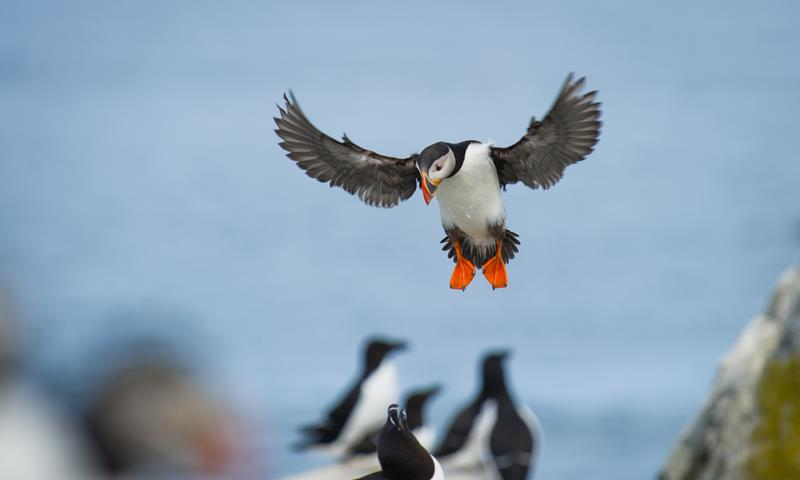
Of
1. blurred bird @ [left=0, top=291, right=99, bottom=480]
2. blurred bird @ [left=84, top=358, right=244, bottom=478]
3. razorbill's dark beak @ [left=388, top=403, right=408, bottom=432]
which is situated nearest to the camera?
blurred bird @ [left=84, top=358, right=244, bottom=478]

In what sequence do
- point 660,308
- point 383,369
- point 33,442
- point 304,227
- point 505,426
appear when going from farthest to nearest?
1. point 304,227
2. point 660,308
3. point 383,369
4. point 505,426
5. point 33,442

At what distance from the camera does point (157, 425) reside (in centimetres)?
321

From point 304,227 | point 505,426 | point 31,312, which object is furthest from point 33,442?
point 304,227

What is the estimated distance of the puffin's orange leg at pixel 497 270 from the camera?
421 cm

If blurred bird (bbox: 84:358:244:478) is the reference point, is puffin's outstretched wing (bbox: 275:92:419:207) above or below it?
above

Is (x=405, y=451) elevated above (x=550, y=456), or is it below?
below

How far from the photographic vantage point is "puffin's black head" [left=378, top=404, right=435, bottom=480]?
21.0 ft

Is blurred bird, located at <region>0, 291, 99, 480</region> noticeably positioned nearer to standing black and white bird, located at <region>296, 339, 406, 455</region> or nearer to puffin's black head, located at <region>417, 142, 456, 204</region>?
puffin's black head, located at <region>417, 142, 456, 204</region>

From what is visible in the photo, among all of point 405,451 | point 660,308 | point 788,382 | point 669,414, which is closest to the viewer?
point 405,451

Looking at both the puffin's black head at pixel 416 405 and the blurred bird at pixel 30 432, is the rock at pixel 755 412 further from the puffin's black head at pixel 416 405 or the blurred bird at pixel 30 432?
the puffin's black head at pixel 416 405

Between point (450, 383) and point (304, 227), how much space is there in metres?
27.5

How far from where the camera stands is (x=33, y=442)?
354 cm

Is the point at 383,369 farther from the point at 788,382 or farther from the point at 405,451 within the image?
the point at 405,451

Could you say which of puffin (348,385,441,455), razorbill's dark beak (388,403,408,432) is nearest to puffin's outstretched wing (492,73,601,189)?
razorbill's dark beak (388,403,408,432)
